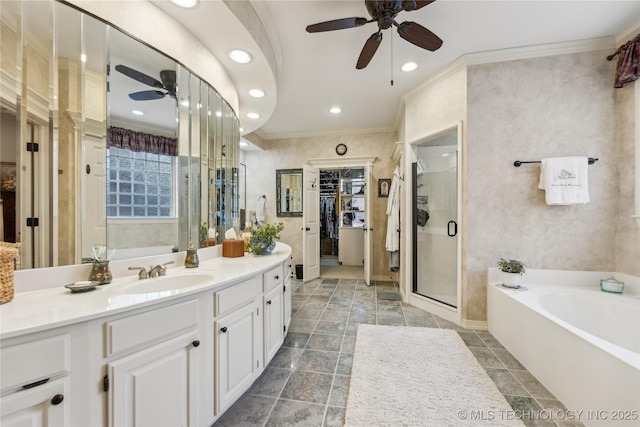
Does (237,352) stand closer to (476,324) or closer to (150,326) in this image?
(150,326)

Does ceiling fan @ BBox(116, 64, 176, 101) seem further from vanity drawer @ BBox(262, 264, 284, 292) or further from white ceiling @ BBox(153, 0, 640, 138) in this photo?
vanity drawer @ BBox(262, 264, 284, 292)

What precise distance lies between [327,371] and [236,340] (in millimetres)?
851

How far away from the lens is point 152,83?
1607 mm

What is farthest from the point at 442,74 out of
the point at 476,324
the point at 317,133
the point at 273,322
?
the point at 273,322

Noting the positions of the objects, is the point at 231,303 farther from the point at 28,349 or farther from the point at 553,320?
the point at 553,320

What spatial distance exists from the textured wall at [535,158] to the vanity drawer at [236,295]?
2.23 meters

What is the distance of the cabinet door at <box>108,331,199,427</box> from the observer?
0.96 m

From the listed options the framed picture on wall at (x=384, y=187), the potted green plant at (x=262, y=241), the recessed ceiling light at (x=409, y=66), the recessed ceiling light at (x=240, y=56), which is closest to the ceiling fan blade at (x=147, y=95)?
the recessed ceiling light at (x=240, y=56)

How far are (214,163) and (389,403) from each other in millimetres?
2277

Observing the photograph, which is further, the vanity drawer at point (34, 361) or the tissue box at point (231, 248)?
the tissue box at point (231, 248)

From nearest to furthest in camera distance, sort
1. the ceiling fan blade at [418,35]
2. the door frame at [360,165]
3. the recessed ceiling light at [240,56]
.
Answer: the ceiling fan blade at [418,35], the recessed ceiling light at [240,56], the door frame at [360,165]

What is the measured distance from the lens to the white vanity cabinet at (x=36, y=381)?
74 centimetres

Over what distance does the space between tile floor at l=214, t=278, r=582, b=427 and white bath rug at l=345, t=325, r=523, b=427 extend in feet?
0.29

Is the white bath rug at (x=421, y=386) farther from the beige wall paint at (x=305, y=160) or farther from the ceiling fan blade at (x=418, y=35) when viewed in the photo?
the ceiling fan blade at (x=418, y=35)
